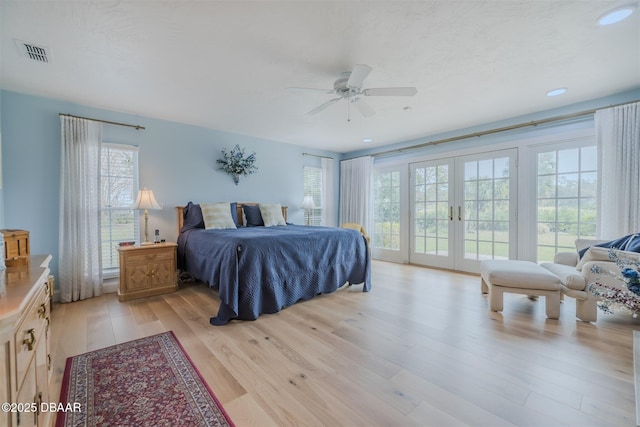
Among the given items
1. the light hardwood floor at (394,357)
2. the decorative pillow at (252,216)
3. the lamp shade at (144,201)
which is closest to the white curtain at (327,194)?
the decorative pillow at (252,216)

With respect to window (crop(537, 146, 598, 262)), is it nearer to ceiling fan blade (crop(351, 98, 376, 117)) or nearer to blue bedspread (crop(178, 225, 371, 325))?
blue bedspread (crop(178, 225, 371, 325))

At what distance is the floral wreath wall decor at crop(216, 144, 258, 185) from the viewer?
452 centimetres

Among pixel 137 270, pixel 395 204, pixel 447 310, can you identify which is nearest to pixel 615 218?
pixel 447 310

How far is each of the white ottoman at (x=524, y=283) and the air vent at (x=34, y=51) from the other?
4.47m

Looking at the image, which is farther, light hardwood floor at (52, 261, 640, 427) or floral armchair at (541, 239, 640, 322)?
floral armchair at (541, 239, 640, 322)

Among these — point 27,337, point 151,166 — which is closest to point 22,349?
point 27,337

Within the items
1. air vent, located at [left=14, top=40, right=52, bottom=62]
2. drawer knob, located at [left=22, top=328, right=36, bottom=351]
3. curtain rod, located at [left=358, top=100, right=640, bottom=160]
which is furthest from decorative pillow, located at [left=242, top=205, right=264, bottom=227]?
drawer knob, located at [left=22, top=328, right=36, bottom=351]

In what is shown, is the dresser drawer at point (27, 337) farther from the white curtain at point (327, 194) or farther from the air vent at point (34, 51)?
the white curtain at point (327, 194)

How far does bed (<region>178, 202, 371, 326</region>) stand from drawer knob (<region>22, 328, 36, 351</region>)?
1469 mm

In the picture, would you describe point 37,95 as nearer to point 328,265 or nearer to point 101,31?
point 101,31

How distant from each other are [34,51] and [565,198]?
19.2 feet

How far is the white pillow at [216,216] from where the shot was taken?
382 cm

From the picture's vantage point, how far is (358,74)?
7.07ft

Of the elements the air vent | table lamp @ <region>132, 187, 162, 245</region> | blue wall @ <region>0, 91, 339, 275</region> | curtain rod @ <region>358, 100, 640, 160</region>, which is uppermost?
the air vent
